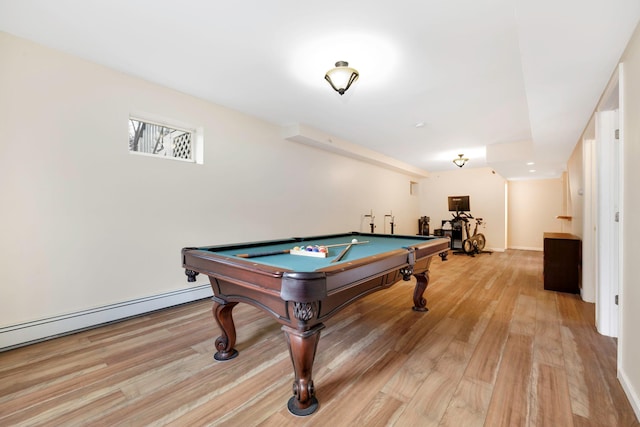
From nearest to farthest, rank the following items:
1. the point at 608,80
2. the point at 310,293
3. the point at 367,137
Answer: the point at 310,293
the point at 608,80
the point at 367,137

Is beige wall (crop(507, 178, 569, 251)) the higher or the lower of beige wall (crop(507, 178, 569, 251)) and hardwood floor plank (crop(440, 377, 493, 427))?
the higher

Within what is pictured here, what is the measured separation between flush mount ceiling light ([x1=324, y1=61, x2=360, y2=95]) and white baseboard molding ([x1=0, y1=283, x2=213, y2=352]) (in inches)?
114

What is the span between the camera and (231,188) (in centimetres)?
376

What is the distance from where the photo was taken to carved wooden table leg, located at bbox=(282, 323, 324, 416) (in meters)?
1.48

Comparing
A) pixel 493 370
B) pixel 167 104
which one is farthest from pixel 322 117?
pixel 493 370

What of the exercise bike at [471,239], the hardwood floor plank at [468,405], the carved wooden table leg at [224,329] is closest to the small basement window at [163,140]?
the carved wooden table leg at [224,329]

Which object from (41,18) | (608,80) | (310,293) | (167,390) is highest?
(41,18)

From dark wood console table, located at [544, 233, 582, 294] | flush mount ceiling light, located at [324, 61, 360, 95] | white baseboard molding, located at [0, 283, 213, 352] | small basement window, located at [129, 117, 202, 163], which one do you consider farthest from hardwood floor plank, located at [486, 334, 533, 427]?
small basement window, located at [129, 117, 202, 163]

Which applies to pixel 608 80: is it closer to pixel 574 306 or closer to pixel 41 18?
pixel 574 306

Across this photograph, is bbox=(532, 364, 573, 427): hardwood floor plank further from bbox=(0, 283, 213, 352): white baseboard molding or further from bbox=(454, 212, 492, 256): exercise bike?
bbox=(454, 212, 492, 256): exercise bike

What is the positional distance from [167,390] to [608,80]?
13.0ft

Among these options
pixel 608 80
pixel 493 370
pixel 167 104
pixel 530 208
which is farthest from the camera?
pixel 530 208

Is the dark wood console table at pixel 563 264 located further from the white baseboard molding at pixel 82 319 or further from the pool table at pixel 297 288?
the white baseboard molding at pixel 82 319

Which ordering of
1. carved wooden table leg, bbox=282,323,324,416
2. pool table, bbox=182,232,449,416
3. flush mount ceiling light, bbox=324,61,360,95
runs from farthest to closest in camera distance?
flush mount ceiling light, bbox=324,61,360,95 < carved wooden table leg, bbox=282,323,324,416 < pool table, bbox=182,232,449,416
